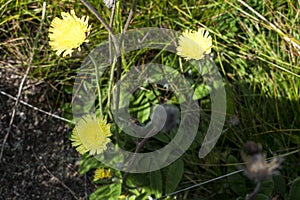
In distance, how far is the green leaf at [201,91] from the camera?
1554 mm

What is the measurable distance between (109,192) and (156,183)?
0.43 ft

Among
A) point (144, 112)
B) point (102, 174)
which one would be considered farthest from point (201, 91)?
point (102, 174)

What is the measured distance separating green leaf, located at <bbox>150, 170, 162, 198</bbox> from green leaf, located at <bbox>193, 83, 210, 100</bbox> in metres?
0.31

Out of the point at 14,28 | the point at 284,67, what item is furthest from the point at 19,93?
the point at 284,67

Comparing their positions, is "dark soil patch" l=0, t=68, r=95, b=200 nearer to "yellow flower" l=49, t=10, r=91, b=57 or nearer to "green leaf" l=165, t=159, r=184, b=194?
"green leaf" l=165, t=159, r=184, b=194

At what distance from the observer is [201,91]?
1564 mm

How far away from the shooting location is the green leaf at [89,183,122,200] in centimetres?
132

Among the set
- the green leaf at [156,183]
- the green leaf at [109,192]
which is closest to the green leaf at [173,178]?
the green leaf at [156,183]

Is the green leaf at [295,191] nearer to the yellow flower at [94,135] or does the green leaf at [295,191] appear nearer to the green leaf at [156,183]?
the green leaf at [156,183]

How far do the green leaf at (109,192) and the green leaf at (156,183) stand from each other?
0.09 meters

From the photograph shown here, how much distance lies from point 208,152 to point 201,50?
1.27 ft

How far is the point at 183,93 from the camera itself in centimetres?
156

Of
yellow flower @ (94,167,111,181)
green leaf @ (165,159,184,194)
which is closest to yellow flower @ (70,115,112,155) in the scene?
yellow flower @ (94,167,111,181)

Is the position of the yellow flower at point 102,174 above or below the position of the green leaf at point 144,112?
below
